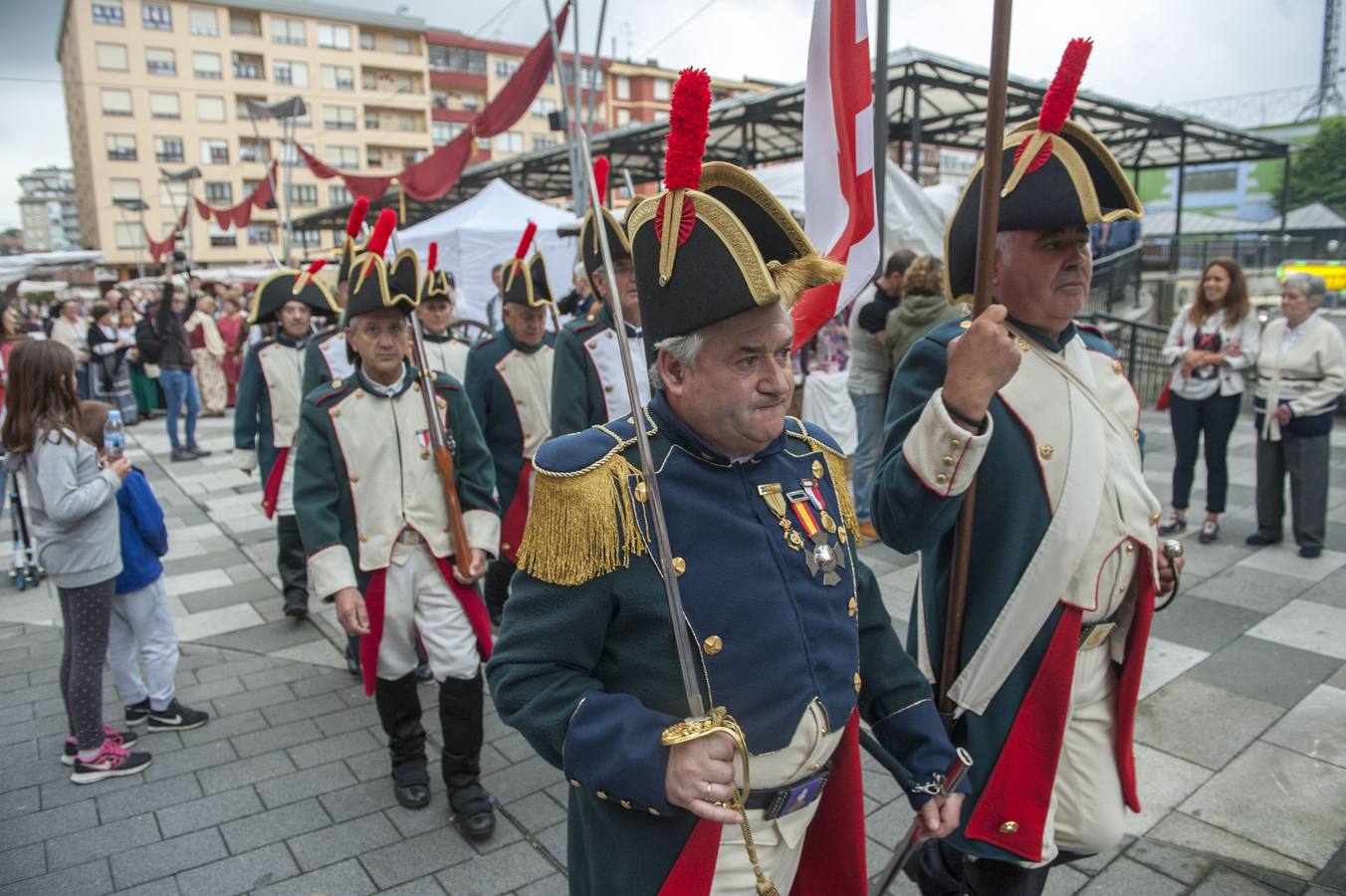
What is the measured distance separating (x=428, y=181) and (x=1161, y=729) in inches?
490

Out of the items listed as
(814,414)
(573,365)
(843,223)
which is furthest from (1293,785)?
(814,414)

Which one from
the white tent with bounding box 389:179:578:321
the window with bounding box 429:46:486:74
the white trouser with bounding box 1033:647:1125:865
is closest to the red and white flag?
the white trouser with bounding box 1033:647:1125:865

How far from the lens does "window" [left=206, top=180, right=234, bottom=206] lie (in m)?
57.5

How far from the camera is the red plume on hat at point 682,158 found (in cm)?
153

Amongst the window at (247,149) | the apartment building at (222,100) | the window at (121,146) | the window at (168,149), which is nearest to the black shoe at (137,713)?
the apartment building at (222,100)

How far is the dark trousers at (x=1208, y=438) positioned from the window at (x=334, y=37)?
64851 millimetres

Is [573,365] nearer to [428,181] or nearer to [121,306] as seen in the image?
[428,181]

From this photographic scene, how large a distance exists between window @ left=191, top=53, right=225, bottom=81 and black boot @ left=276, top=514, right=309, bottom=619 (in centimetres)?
6276

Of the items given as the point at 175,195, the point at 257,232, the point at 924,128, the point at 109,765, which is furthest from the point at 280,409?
the point at 175,195

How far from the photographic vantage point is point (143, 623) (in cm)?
442

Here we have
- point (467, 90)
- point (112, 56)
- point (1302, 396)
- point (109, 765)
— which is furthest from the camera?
point (467, 90)

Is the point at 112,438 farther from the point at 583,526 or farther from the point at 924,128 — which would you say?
the point at 924,128

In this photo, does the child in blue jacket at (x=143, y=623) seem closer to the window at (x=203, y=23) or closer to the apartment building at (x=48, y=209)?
the window at (x=203, y=23)

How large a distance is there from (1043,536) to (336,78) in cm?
6760
